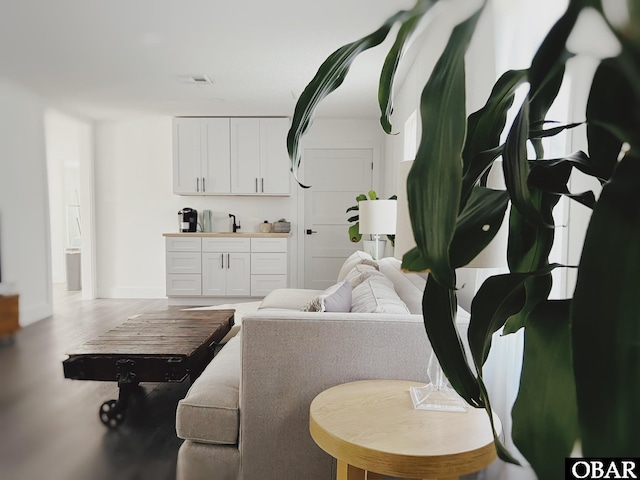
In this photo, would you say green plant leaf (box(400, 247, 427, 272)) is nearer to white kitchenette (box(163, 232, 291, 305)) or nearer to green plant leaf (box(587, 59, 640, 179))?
green plant leaf (box(587, 59, 640, 179))

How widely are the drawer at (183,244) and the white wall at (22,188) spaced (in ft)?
10.5

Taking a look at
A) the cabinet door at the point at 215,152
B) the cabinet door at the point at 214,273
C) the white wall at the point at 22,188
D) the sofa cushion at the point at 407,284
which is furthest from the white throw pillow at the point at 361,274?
the cabinet door at the point at 215,152

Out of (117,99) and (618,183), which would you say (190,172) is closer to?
(117,99)

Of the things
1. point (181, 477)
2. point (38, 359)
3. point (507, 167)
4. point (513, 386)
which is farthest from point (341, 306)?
point (38, 359)

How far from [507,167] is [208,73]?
154 inches

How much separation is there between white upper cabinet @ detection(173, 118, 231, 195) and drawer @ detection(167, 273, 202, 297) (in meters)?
1.01

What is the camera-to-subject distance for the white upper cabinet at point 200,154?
211 inches

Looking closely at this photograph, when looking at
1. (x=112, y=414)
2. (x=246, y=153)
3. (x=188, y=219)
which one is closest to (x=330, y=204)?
(x=246, y=153)

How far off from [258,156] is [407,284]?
3.50 m

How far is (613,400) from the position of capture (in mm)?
185

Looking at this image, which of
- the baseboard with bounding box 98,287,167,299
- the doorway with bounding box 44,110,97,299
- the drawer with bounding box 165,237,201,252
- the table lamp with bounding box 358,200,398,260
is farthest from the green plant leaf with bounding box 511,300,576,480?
the baseboard with bounding box 98,287,167,299

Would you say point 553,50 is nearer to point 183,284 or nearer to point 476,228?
point 476,228

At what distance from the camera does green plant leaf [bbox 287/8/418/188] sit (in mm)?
336

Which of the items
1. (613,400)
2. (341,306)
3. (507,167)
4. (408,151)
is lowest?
(341,306)
